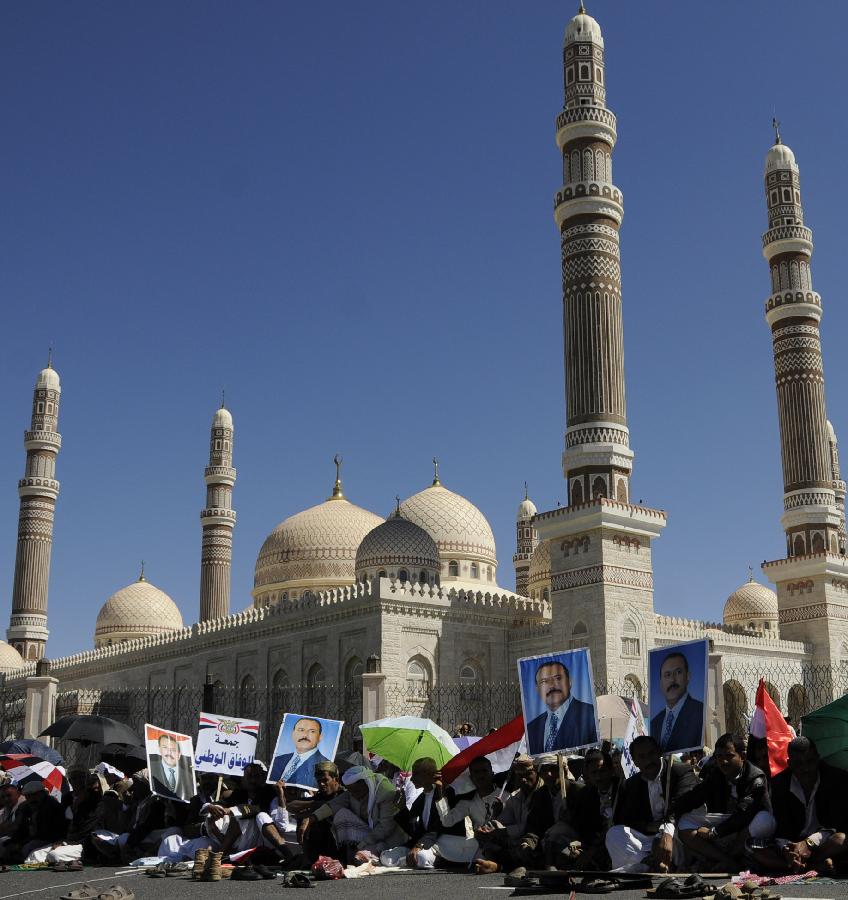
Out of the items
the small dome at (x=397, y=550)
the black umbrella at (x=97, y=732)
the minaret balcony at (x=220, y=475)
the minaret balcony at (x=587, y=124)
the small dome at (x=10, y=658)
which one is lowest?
the black umbrella at (x=97, y=732)

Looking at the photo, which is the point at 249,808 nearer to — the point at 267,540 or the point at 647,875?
the point at 647,875

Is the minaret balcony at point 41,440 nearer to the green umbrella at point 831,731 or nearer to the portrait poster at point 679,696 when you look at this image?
the portrait poster at point 679,696

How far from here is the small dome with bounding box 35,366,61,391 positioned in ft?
141

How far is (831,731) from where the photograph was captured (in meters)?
7.45

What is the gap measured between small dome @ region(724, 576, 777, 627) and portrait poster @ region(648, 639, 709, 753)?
33714 mm

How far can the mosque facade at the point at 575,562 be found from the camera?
83.0 feet

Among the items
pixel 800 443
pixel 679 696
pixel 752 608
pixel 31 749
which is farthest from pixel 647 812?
pixel 752 608

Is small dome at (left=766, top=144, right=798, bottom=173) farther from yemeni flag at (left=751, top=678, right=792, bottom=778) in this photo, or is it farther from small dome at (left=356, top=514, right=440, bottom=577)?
yemeni flag at (left=751, top=678, right=792, bottom=778)

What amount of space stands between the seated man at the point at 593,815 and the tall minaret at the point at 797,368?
2312 centimetres

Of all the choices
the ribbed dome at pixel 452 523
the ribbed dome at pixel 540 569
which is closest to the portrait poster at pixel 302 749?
the ribbed dome at pixel 452 523

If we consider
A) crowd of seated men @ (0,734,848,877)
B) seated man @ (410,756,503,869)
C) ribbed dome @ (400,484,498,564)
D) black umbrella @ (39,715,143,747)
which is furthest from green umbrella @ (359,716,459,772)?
ribbed dome @ (400,484,498,564)

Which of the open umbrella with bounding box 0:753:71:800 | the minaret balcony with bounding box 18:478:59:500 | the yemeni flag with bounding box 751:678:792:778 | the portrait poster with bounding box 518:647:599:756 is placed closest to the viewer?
the yemeni flag with bounding box 751:678:792:778

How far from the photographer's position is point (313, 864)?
8375 millimetres

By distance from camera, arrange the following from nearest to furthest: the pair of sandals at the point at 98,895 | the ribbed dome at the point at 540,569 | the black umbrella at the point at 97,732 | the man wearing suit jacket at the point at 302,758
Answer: the pair of sandals at the point at 98,895, the man wearing suit jacket at the point at 302,758, the black umbrella at the point at 97,732, the ribbed dome at the point at 540,569
